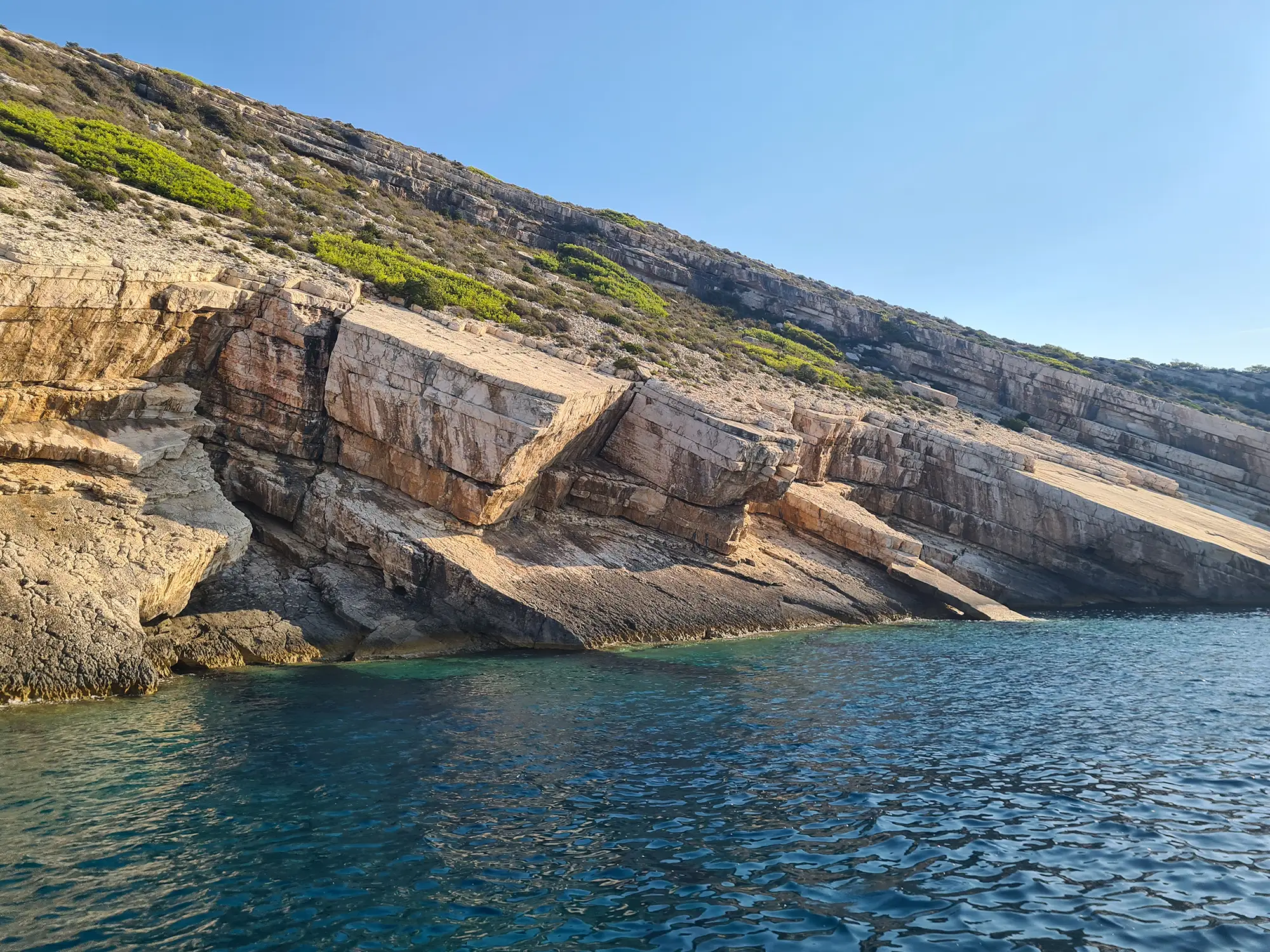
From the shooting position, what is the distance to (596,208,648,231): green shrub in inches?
3420

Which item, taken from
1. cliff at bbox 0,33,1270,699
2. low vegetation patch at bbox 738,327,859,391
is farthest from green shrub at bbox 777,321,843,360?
cliff at bbox 0,33,1270,699

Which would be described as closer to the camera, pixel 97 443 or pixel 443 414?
pixel 97 443

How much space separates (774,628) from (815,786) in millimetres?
16383

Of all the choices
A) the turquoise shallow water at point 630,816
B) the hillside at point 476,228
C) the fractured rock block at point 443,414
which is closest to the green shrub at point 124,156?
the hillside at point 476,228

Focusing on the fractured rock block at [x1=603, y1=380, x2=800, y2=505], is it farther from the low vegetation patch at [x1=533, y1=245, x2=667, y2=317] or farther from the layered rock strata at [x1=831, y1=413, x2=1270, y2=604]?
the low vegetation patch at [x1=533, y1=245, x2=667, y2=317]

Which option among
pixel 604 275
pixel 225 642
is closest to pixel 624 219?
pixel 604 275

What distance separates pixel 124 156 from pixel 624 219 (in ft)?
202

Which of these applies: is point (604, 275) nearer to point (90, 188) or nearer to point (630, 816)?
point (90, 188)

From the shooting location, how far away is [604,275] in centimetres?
6675

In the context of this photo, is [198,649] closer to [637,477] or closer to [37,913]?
[37,913]

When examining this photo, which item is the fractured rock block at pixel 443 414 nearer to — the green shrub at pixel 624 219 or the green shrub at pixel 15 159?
the green shrub at pixel 15 159

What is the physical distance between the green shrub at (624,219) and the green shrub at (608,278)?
14374 millimetres

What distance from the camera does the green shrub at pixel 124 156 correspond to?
109 feet

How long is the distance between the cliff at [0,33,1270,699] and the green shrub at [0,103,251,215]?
220 millimetres
